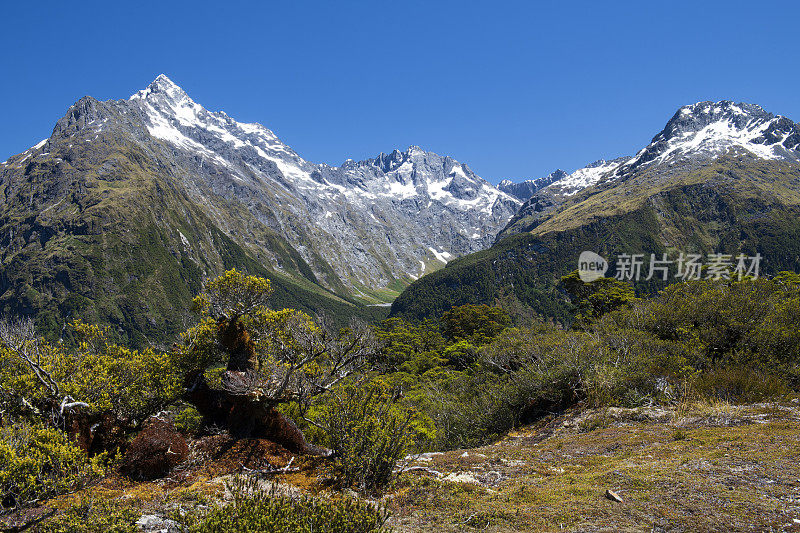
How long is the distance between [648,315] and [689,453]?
62.0 ft

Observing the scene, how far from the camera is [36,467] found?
8461mm

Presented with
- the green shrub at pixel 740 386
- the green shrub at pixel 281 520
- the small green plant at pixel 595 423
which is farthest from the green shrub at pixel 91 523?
the green shrub at pixel 740 386

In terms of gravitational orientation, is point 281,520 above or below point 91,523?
above

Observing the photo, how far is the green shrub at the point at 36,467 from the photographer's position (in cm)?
820

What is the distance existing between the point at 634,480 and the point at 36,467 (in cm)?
1291

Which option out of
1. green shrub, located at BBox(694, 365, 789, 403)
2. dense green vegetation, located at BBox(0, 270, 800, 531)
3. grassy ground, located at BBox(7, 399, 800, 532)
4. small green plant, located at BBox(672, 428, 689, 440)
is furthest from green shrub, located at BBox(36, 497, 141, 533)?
green shrub, located at BBox(694, 365, 789, 403)

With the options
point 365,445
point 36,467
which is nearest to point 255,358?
point 36,467

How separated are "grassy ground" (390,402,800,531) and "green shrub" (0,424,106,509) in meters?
7.55

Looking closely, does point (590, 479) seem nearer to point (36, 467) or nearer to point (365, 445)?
point (365, 445)

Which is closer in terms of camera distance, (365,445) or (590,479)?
(590,479)

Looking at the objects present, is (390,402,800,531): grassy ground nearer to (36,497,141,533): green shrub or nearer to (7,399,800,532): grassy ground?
(7,399,800,532): grassy ground

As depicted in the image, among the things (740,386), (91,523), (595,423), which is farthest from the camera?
(740,386)

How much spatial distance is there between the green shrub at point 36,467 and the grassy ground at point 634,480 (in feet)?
24.8

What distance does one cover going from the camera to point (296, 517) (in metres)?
6.10
